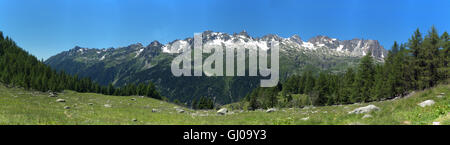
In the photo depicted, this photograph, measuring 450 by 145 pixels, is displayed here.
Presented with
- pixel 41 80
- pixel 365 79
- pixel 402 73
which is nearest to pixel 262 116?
pixel 402 73

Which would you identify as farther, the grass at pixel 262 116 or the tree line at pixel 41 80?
the tree line at pixel 41 80

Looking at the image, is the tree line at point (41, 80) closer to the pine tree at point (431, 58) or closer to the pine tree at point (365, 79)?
the pine tree at point (365, 79)

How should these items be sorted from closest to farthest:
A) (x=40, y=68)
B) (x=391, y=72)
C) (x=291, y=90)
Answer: (x=391, y=72)
(x=40, y=68)
(x=291, y=90)

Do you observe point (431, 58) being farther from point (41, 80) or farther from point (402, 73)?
point (41, 80)

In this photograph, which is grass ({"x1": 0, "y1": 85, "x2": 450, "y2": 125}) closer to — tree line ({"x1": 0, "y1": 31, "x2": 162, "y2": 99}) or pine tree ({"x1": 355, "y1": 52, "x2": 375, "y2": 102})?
pine tree ({"x1": 355, "y1": 52, "x2": 375, "y2": 102})

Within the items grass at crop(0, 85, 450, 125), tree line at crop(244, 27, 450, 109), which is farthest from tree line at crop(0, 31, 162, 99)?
tree line at crop(244, 27, 450, 109)

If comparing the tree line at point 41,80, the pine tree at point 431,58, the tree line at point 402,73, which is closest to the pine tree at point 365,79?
the tree line at point 402,73

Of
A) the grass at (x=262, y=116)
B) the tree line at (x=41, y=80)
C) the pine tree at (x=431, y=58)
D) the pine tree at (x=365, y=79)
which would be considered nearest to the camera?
the grass at (x=262, y=116)

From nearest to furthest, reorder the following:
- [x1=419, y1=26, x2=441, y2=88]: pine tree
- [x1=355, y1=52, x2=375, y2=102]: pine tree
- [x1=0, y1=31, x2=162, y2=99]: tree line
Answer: [x1=419, y1=26, x2=441, y2=88]: pine tree < [x1=355, y1=52, x2=375, y2=102]: pine tree < [x1=0, y1=31, x2=162, y2=99]: tree line
